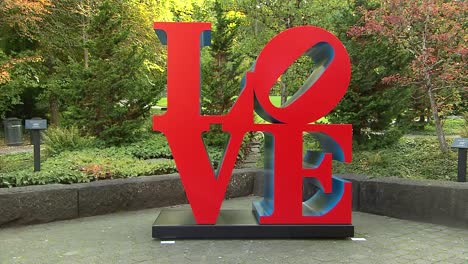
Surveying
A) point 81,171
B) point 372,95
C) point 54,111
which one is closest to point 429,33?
point 372,95

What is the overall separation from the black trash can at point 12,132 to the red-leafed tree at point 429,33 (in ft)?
42.5

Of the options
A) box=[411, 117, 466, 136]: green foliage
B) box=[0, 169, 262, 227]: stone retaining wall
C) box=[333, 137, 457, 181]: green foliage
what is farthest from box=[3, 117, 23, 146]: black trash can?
box=[411, 117, 466, 136]: green foliage

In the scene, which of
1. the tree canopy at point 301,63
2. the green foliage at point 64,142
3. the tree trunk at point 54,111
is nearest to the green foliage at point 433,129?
the tree canopy at point 301,63

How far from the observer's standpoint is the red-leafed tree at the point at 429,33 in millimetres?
7867

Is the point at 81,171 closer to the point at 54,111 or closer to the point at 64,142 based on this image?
the point at 64,142

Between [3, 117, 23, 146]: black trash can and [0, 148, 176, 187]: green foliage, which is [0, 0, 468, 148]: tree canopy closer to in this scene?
[3, 117, 23, 146]: black trash can

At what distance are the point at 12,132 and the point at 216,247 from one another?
45.4 feet

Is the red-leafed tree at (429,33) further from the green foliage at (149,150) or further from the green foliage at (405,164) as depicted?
the green foliage at (149,150)

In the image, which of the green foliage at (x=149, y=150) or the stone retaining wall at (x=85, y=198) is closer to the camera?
the stone retaining wall at (x=85, y=198)

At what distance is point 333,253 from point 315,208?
40.9 inches

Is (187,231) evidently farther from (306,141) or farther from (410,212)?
(306,141)

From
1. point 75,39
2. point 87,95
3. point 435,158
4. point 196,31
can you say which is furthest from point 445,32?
point 75,39

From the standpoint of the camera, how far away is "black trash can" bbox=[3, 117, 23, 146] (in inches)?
646

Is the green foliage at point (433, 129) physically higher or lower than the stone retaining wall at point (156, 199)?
higher
